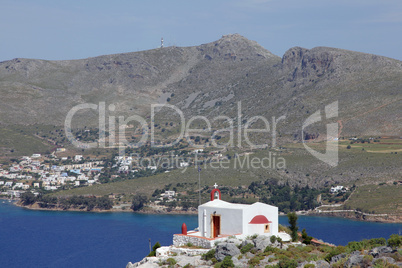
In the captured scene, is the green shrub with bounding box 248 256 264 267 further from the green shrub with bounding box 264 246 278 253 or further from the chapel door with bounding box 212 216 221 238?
the chapel door with bounding box 212 216 221 238

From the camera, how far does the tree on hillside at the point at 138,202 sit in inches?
4482

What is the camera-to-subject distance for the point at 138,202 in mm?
113625

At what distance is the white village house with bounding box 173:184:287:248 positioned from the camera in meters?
37.5

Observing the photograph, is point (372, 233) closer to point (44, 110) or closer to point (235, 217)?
point (235, 217)

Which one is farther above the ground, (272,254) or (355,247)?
(355,247)

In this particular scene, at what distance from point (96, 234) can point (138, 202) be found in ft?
72.1

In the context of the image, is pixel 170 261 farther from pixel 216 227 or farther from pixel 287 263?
pixel 287 263

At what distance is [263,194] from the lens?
109m

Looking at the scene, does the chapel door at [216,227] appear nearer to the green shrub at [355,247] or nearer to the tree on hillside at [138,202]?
the green shrub at [355,247]

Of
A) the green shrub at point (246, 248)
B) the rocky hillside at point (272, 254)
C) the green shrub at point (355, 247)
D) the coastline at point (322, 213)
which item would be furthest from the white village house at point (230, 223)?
the coastline at point (322, 213)

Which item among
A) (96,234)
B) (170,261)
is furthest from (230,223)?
(96,234)

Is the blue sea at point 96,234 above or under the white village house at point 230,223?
under

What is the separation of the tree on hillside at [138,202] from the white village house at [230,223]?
75.3 meters

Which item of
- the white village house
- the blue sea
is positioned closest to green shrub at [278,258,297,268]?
the white village house
